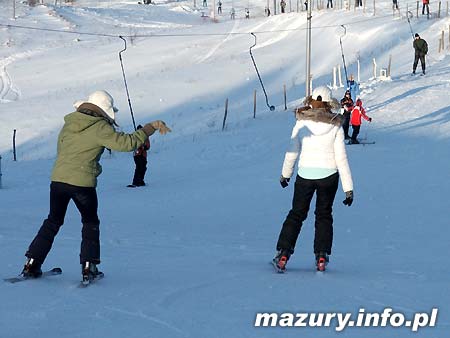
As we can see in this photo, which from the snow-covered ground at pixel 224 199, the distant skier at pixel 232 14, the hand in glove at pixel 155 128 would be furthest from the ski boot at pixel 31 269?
the distant skier at pixel 232 14

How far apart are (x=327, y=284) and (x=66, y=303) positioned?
2279mm

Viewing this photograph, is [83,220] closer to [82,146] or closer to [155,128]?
[82,146]

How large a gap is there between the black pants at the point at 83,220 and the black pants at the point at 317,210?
72.1 inches

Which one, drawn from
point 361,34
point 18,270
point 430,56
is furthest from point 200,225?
point 361,34

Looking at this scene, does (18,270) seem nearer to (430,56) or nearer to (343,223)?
(343,223)

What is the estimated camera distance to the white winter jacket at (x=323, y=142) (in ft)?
24.7

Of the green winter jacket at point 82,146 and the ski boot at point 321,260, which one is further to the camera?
the ski boot at point 321,260

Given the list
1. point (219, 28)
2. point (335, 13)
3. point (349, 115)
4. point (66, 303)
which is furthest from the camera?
point (219, 28)

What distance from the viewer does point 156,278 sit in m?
7.51

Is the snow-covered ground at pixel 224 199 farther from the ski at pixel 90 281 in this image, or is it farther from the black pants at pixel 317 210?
the black pants at pixel 317 210

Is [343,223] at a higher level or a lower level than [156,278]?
lower

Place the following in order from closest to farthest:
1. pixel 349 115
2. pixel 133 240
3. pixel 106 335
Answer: pixel 106 335 < pixel 133 240 < pixel 349 115

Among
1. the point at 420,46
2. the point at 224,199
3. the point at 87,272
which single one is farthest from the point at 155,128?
the point at 420,46

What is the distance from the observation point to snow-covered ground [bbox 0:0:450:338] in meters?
6.30
